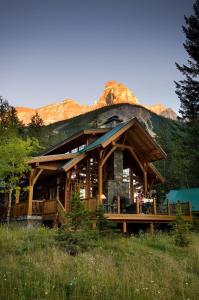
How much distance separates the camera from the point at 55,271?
848cm

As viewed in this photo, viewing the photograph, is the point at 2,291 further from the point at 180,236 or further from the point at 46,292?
the point at 180,236

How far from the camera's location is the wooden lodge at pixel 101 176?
19328 mm

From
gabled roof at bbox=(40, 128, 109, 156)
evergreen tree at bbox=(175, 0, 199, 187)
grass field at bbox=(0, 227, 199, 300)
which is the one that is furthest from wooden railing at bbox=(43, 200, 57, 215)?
evergreen tree at bbox=(175, 0, 199, 187)

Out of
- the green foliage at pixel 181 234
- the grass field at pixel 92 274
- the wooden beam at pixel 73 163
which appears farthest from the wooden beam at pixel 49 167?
the green foliage at pixel 181 234

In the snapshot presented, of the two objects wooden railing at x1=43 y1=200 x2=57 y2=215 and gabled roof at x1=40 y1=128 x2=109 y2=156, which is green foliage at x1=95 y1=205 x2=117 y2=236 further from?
gabled roof at x1=40 y1=128 x2=109 y2=156

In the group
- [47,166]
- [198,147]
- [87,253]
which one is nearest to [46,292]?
[87,253]

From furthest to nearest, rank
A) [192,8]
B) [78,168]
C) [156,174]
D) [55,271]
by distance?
[192,8] < [156,174] < [78,168] < [55,271]

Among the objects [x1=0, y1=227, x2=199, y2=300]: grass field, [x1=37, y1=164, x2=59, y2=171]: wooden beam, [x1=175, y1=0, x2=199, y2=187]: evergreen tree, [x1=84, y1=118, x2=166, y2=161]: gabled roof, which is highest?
[x1=175, y1=0, x2=199, y2=187]: evergreen tree

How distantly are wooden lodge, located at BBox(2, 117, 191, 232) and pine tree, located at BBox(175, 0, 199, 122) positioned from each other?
243 inches

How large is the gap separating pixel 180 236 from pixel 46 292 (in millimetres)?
8662

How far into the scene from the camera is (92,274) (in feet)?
27.2

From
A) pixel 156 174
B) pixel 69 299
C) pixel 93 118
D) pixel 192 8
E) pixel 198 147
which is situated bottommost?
pixel 69 299

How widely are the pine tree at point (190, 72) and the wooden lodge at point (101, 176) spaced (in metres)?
6.18

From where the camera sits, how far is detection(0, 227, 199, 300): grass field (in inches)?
285
